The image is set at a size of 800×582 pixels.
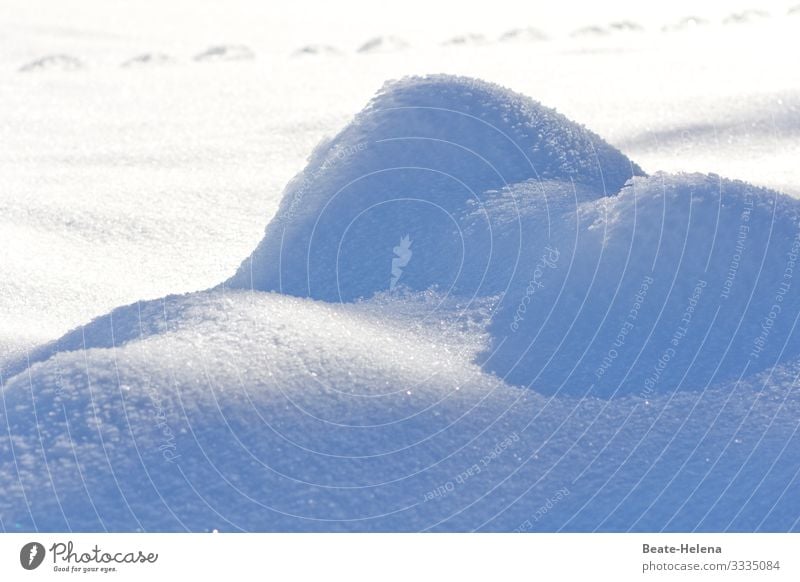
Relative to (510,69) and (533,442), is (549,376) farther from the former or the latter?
(510,69)

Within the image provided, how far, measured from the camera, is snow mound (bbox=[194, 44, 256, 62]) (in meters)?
8.21

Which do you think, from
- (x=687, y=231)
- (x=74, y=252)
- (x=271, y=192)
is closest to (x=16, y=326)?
(x=74, y=252)

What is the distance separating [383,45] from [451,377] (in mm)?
6283

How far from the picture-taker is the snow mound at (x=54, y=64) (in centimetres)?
792

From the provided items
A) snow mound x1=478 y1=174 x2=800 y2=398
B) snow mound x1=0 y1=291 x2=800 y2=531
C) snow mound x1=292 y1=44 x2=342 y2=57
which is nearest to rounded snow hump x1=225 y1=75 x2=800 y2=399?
snow mound x1=478 y1=174 x2=800 y2=398

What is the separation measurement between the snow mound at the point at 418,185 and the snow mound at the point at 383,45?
4.81m

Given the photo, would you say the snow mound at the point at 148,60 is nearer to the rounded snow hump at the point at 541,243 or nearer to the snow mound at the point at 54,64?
the snow mound at the point at 54,64

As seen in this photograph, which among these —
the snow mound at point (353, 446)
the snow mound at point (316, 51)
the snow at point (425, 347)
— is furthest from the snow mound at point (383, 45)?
the snow mound at point (353, 446)

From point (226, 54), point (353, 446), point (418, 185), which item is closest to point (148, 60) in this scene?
point (226, 54)

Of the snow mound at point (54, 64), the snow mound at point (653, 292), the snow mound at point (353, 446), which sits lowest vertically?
the snow mound at point (353, 446)

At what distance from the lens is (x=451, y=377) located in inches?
102

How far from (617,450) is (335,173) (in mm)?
1426

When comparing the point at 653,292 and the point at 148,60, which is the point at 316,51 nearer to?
the point at 148,60

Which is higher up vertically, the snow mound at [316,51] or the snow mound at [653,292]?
the snow mound at [316,51]
